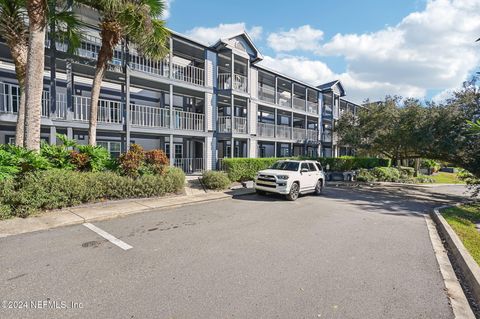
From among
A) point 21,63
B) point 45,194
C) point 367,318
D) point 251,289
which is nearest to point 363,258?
point 367,318

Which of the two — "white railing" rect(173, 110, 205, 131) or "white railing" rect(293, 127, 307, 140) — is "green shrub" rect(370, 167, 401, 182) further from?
"white railing" rect(173, 110, 205, 131)

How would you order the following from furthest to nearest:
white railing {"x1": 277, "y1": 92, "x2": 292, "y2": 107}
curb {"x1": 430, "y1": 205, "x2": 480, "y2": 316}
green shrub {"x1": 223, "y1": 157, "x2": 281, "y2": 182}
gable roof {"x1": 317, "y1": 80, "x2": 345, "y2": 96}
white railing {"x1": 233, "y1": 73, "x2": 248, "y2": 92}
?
1. gable roof {"x1": 317, "y1": 80, "x2": 345, "y2": 96}
2. white railing {"x1": 277, "y1": 92, "x2": 292, "y2": 107}
3. white railing {"x1": 233, "y1": 73, "x2": 248, "y2": 92}
4. green shrub {"x1": 223, "y1": 157, "x2": 281, "y2": 182}
5. curb {"x1": 430, "y1": 205, "x2": 480, "y2": 316}

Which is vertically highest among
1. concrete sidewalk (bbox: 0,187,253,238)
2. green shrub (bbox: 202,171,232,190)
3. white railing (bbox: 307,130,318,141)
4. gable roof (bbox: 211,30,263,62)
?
gable roof (bbox: 211,30,263,62)

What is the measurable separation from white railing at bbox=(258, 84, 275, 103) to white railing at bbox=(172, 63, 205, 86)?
6.51 meters

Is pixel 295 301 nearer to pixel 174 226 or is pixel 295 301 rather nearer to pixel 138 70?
pixel 174 226

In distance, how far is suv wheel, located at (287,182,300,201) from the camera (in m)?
11.2

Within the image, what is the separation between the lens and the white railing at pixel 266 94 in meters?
22.4

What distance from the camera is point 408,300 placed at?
3.58 m

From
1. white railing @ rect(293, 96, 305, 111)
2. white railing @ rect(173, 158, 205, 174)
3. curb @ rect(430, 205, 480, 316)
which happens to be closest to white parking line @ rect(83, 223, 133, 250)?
curb @ rect(430, 205, 480, 316)

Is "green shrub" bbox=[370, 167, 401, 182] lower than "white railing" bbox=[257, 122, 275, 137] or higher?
lower

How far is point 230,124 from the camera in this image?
62.9 ft

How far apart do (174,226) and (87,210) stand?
3.42 m

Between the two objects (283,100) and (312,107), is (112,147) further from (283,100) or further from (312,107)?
(312,107)

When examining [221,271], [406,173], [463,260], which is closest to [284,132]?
[406,173]
